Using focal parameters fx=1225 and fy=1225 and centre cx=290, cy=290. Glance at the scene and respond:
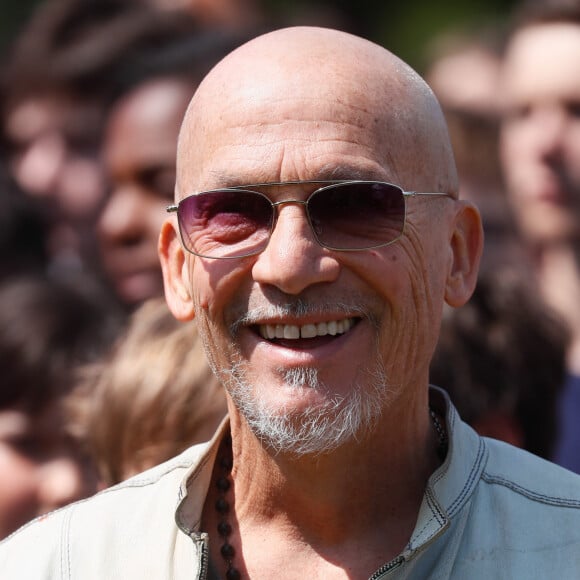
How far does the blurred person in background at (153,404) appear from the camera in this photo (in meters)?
3.45

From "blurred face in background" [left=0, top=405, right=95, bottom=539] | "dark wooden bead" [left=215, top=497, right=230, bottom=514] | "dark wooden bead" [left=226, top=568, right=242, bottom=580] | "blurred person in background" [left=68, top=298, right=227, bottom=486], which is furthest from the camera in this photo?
"blurred face in background" [left=0, top=405, right=95, bottom=539]

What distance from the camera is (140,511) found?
8.79 ft

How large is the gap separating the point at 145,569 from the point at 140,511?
0.52 feet

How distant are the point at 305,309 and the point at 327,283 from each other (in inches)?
2.7

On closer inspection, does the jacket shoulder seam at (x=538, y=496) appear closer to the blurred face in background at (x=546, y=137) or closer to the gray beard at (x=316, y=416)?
the gray beard at (x=316, y=416)

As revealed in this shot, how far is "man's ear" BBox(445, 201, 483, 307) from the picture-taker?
2764 millimetres

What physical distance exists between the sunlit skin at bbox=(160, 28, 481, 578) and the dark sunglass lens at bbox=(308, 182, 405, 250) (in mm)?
27

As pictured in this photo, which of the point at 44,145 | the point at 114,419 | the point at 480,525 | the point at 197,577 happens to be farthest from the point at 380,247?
the point at 44,145

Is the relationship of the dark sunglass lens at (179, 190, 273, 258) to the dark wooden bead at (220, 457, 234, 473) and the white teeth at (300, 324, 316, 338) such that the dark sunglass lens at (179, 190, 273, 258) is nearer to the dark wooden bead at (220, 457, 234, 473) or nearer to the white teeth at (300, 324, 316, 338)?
the white teeth at (300, 324, 316, 338)

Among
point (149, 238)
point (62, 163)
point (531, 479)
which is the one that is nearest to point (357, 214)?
point (531, 479)

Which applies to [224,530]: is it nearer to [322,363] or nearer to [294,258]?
[322,363]

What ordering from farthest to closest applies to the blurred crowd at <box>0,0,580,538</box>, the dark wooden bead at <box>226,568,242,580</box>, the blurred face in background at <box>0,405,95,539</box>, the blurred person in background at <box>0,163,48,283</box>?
the blurred person in background at <box>0,163,48,283</box>
the blurred face in background at <box>0,405,95,539</box>
the blurred crowd at <box>0,0,580,538</box>
the dark wooden bead at <box>226,568,242,580</box>

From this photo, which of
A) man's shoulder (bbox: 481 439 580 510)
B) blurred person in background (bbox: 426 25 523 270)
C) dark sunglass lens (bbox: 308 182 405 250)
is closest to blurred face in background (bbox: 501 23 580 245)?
blurred person in background (bbox: 426 25 523 270)

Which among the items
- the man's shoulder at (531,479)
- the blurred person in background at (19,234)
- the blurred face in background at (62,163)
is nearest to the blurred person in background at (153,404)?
the man's shoulder at (531,479)
